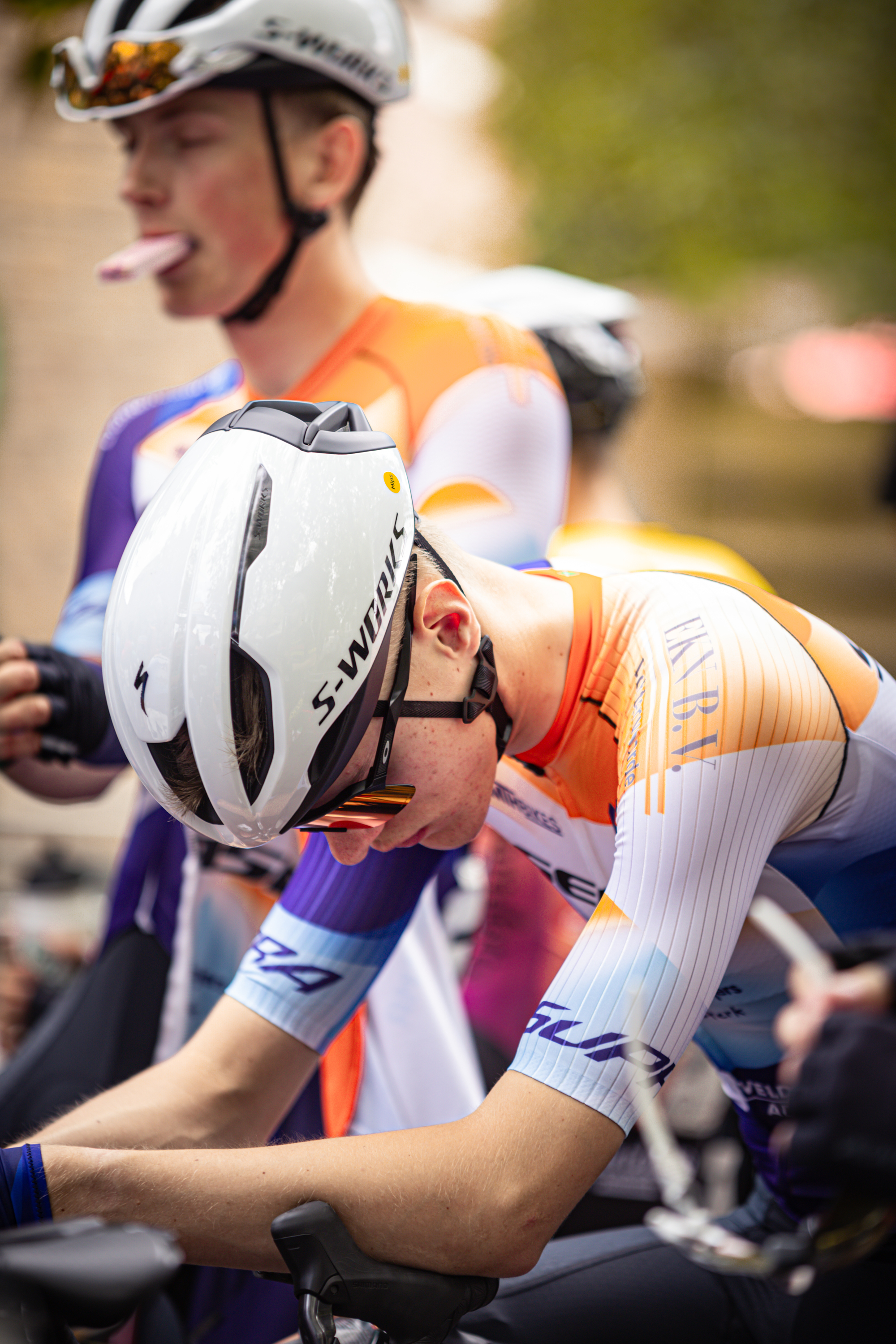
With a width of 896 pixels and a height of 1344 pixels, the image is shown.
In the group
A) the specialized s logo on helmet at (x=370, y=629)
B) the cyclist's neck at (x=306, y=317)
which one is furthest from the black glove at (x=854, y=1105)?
the cyclist's neck at (x=306, y=317)

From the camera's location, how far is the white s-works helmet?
127cm

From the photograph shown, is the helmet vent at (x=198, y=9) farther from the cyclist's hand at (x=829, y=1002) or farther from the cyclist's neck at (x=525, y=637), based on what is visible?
the cyclist's hand at (x=829, y=1002)

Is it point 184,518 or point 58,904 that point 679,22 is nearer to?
point 58,904

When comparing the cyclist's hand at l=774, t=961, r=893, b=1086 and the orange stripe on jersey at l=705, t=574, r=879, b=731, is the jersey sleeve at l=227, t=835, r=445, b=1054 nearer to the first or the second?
the orange stripe on jersey at l=705, t=574, r=879, b=731

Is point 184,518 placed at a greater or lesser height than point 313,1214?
greater

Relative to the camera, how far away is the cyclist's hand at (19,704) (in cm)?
231

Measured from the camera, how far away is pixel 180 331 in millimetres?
6938

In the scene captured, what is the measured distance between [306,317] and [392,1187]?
1.84 meters

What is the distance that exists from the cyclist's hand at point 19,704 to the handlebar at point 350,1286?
4.40 ft

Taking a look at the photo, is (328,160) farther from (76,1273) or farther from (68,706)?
Result: (76,1273)

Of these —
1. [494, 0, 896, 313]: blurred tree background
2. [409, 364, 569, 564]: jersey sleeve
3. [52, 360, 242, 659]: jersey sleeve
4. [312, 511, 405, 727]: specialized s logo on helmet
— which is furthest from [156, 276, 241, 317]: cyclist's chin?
[494, 0, 896, 313]: blurred tree background

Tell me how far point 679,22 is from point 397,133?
342 cm

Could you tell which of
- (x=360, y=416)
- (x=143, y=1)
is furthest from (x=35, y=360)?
(x=360, y=416)

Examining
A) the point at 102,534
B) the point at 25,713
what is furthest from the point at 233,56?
the point at 25,713
